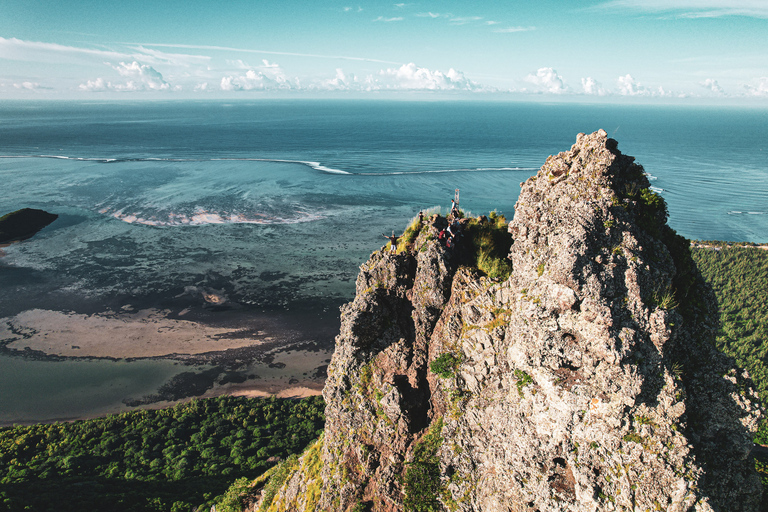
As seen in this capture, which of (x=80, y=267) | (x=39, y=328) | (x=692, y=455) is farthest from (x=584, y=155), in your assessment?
(x=80, y=267)

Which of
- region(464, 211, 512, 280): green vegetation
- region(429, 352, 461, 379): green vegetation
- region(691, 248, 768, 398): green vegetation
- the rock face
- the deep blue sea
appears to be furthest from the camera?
the deep blue sea

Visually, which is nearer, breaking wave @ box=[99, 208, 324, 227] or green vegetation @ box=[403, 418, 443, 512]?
green vegetation @ box=[403, 418, 443, 512]

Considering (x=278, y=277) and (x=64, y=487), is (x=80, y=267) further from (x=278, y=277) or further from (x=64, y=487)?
(x=64, y=487)

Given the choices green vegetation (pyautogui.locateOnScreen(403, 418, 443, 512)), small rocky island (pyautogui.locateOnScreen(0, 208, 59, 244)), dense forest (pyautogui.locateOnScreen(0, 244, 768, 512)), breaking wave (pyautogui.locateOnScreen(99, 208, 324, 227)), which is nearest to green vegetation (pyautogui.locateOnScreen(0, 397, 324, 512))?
dense forest (pyautogui.locateOnScreen(0, 244, 768, 512))

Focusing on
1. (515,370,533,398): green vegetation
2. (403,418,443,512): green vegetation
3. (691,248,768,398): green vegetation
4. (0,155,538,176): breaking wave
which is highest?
(0,155,538,176): breaking wave

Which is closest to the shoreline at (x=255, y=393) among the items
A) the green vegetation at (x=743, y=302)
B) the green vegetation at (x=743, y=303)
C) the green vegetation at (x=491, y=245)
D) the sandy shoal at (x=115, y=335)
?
the sandy shoal at (x=115, y=335)

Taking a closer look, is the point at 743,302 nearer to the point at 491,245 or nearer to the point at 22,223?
the point at 491,245

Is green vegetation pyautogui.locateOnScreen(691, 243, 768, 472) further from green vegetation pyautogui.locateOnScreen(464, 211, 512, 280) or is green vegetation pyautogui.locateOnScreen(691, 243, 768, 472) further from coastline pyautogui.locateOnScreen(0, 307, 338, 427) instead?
coastline pyautogui.locateOnScreen(0, 307, 338, 427)

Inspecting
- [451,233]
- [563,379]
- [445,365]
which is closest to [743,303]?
[451,233]
